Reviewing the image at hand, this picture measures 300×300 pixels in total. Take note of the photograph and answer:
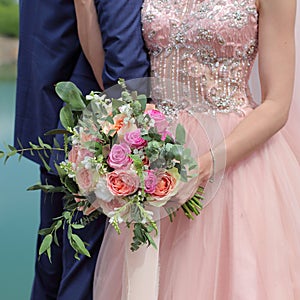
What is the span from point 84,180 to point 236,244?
0.29m

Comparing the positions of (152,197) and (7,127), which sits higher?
(7,127)

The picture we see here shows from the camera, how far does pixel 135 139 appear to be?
0.97 meters

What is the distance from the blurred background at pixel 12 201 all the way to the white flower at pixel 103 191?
99cm

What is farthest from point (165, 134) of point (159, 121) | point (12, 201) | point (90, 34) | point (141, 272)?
point (12, 201)

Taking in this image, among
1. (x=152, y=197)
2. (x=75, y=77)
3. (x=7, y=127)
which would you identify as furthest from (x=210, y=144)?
(x=7, y=127)

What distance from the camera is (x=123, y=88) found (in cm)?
106

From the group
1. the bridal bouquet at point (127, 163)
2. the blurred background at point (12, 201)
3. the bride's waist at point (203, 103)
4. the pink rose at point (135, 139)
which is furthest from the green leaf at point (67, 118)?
the blurred background at point (12, 201)

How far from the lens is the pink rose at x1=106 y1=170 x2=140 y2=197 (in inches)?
37.8

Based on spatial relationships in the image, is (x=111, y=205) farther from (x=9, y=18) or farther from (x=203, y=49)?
(x=9, y=18)

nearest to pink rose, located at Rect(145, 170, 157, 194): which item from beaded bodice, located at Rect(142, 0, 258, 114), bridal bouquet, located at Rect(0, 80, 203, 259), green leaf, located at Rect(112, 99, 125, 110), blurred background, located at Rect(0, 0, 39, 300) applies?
bridal bouquet, located at Rect(0, 80, 203, 259)

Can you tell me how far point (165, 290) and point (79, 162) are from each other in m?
0.30

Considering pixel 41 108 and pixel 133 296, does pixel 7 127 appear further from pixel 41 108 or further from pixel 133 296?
pixel 133 296

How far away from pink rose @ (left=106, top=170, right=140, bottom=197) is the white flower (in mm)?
10

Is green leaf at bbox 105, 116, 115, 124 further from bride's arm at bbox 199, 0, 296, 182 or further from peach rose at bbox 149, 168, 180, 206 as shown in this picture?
bride's arm at bbox 199, 0, 296, 182
